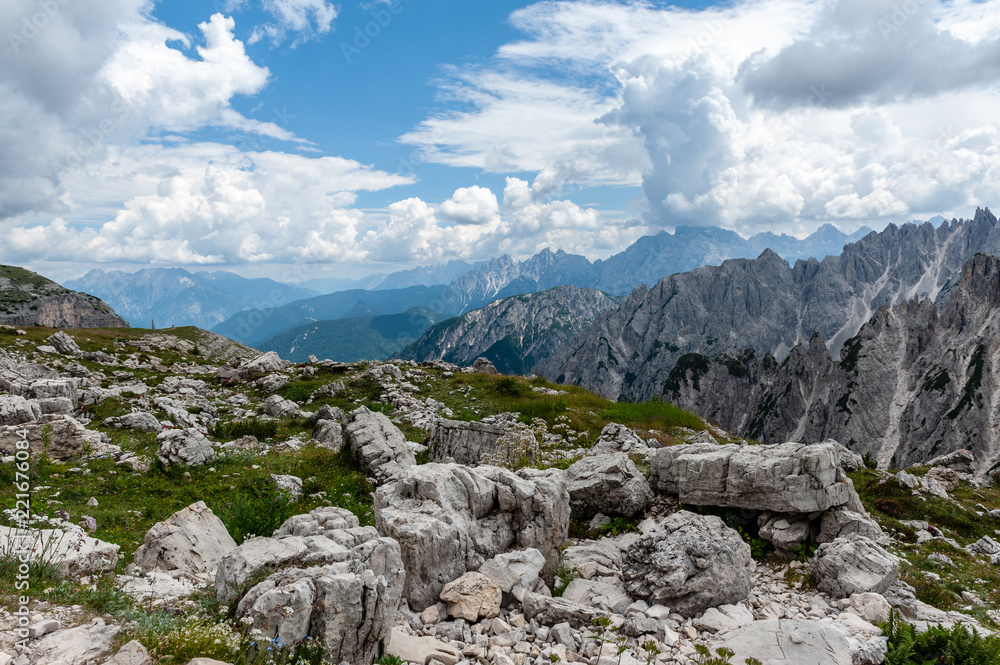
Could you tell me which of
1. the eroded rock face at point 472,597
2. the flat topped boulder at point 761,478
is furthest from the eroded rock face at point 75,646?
the flat topped boulder at point 761,478

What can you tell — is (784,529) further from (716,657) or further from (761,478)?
(716,657)

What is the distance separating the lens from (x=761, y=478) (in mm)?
13797

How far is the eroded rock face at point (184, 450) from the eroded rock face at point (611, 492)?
40.8 feet

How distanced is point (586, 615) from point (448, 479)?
4.59 meters

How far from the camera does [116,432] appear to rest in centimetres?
1873

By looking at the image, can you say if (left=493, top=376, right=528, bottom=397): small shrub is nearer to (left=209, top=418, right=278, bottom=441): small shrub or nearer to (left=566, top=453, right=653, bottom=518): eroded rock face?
(left=209, top=418, right=278, bottom=441): small shrub

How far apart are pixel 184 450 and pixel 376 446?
6.28m

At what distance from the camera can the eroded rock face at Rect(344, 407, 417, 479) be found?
1716 cm

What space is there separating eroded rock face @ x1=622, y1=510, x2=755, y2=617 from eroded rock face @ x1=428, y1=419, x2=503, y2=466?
9786mm

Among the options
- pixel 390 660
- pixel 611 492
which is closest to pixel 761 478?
pixel 611 492

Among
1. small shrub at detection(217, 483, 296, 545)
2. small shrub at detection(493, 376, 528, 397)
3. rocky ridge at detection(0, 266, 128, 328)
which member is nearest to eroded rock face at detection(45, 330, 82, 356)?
small shrub at detection(493, 376, 528, 397)

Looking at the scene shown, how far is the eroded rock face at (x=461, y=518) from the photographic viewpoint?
9.51 metres

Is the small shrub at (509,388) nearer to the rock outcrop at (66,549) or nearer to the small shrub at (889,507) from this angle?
the small shrub at (889,507)

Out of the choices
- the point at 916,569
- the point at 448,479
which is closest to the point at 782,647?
the point at 448,479
